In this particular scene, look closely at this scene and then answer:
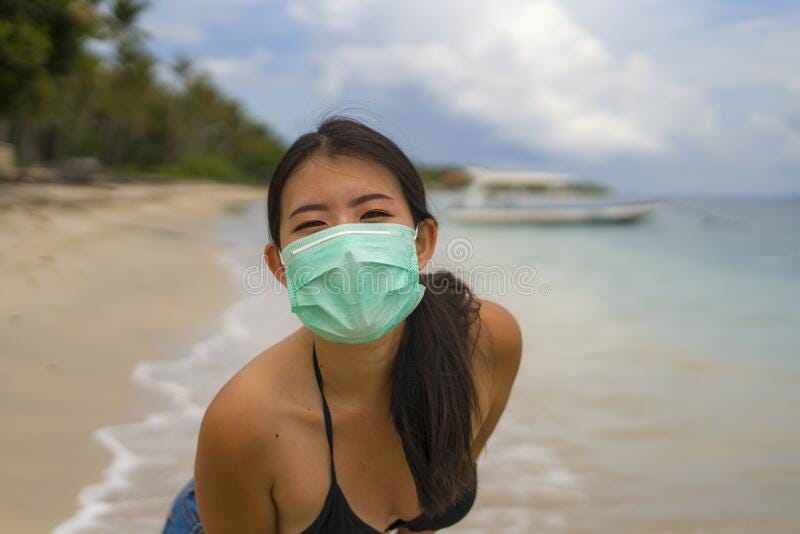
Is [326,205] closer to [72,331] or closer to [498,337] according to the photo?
[498,337]

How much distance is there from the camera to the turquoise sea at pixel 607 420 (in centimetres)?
338

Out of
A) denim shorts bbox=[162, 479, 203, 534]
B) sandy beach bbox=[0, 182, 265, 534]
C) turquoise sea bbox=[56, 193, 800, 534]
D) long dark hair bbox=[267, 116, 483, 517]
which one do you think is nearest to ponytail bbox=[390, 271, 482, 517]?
long dark hair bbox=[267, 116, 483, 517]

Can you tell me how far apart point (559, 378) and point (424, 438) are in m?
3.99

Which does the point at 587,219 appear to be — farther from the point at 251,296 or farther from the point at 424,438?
the point at 424,438

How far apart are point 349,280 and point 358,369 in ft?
1.07

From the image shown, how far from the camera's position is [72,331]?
5680 mm

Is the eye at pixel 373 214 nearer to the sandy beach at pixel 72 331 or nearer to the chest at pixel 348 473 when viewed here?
the chest at pixel 348 473

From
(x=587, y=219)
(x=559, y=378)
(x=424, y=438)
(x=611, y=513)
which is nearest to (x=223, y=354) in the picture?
(x=559, y=378)

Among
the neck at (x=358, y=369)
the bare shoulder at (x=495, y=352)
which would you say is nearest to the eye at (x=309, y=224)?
the neck at (x=358, y=369)

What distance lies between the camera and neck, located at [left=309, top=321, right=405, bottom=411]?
1.98m

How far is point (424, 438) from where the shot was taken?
2078 mm

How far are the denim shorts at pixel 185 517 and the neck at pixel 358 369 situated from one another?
594 mm

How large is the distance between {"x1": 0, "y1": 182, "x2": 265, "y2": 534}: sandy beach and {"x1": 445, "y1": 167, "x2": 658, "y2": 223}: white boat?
18.1 m

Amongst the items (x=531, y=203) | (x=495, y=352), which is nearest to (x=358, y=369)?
(x=495, y=352)
